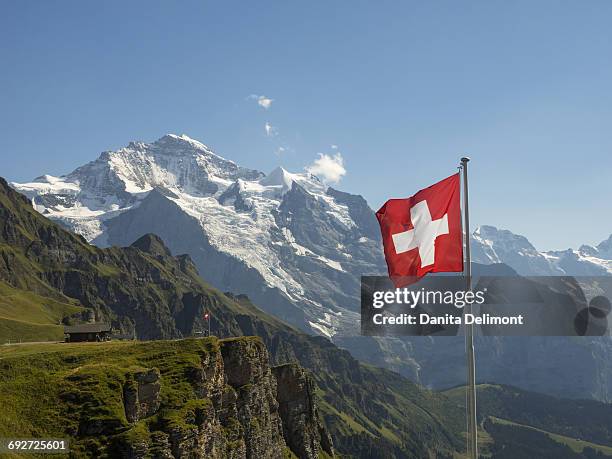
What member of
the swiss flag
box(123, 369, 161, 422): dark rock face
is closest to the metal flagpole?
the swiss flag

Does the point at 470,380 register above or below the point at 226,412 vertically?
above

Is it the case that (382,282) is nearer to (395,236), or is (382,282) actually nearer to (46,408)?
(395,236)

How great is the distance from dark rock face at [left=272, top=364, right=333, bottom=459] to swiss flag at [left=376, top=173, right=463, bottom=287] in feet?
534

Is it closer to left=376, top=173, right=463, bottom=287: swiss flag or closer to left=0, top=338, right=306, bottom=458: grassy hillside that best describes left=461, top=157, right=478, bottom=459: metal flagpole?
left=376, top=173, right=463, bottom=287: swiss flag

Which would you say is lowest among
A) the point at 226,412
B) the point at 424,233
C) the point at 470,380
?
the point at 226,412

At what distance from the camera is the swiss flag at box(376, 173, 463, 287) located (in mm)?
29953

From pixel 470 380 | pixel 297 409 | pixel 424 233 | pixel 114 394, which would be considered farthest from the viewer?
pixel 297 409

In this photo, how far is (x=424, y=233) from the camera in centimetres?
3053

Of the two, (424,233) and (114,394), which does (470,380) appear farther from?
(114,394)

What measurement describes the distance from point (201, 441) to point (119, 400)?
1851cm

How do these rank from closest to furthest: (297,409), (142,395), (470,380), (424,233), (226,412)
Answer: (470,380) → (424,233) → (142,395) → (226,412) → (297,409)

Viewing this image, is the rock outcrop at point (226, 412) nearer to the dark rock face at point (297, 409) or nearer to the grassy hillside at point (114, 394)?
the dark rock face at point (297, 409)

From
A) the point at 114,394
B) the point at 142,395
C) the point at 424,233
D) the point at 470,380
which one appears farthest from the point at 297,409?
the point at 470,380

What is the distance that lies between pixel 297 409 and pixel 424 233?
16771 centimetres
